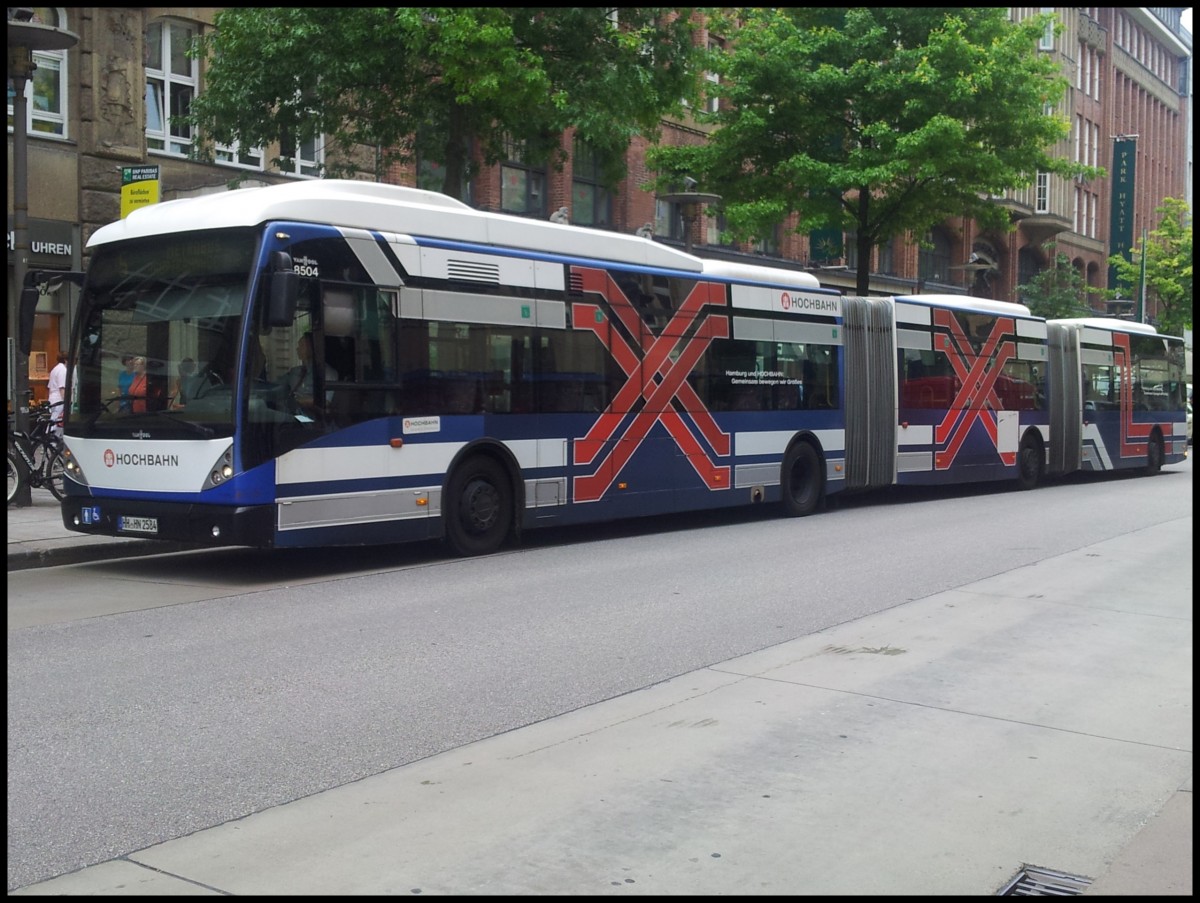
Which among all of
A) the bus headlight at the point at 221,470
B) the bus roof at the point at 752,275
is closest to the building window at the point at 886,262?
the bus roof at the point at 752,275

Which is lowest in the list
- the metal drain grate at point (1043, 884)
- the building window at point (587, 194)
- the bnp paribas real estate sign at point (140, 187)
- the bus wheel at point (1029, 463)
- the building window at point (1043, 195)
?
the metal drain grate at point (1043, 884)

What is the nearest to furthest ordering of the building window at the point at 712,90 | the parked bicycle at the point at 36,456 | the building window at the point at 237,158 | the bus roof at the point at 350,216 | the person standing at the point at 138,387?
the bus roof at the point at 350,216 → the person standing at the point at 138,387 → the parked bicycle at the point at 36,456 → the building window at the point at 712,90 → the building window at the point at 237,158

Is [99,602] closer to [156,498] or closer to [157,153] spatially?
[156,498]

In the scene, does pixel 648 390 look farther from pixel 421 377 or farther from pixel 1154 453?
pixel 1154 453

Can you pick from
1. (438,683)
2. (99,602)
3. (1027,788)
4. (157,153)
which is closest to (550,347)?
(99,602)

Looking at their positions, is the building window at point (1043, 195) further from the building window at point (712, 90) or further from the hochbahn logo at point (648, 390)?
the hochbahn logo at point (648, 390)

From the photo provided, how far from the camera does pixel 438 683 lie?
7.36 metres

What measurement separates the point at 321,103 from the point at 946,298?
395 inches

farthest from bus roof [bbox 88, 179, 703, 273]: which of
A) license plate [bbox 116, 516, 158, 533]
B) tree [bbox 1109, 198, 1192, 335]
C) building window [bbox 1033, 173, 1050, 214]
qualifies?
tree [bbox 1109, 198, 1192, 335]

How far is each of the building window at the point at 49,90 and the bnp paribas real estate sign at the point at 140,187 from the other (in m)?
8.57

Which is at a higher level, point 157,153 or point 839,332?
point 157,153

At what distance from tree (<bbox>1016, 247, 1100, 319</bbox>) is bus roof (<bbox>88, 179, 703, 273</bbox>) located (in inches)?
1642

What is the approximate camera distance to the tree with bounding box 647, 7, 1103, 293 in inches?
1049

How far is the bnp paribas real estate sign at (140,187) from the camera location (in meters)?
14.6
